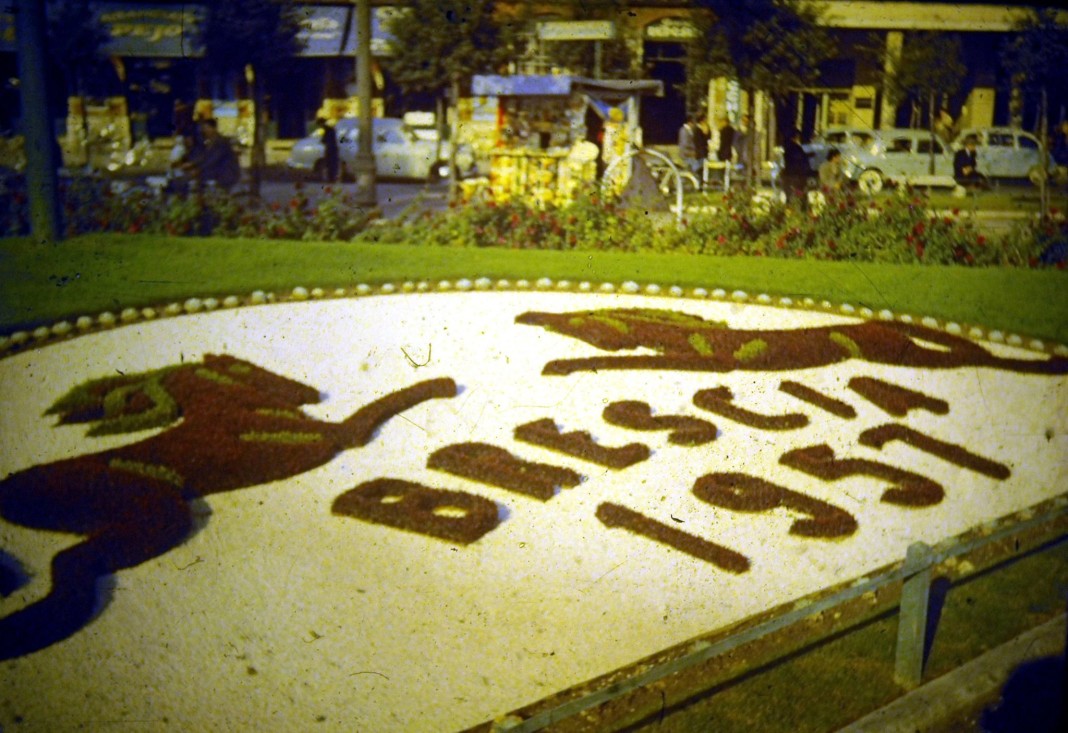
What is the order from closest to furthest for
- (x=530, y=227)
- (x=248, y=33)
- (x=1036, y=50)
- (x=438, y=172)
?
(x=248, y=33) < (x=1036, y=50) < (x=438, y=172) < (x=530, y=227)

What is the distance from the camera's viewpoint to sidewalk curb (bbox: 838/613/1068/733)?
13.7 ft

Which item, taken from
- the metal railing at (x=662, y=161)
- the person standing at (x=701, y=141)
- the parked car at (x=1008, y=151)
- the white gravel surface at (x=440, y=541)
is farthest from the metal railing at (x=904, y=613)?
the metal railing at (x=662, y=161)

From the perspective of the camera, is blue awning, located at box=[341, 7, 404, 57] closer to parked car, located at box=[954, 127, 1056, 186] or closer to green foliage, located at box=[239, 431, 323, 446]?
green foliage, located at box=[239, 431, 323, 446]

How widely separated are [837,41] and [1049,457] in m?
2.95

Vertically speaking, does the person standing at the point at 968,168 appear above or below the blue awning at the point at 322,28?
below

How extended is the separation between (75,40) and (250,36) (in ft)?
3.36

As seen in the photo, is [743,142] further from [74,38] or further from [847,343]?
[74,38]

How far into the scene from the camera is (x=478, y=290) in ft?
28.3

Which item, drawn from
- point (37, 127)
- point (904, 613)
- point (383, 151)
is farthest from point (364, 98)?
point (904, 613)

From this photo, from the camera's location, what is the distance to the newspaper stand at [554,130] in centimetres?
756

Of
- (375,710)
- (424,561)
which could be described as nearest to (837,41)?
(424,561)

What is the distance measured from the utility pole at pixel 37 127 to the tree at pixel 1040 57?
19.5 ft

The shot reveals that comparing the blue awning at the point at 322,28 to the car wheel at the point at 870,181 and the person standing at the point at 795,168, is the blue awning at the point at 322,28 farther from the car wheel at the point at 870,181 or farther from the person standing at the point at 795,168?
the car wheel at the point at 870,181

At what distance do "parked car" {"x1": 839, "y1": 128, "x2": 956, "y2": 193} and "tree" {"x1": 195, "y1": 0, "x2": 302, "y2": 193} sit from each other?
381 centimetres
